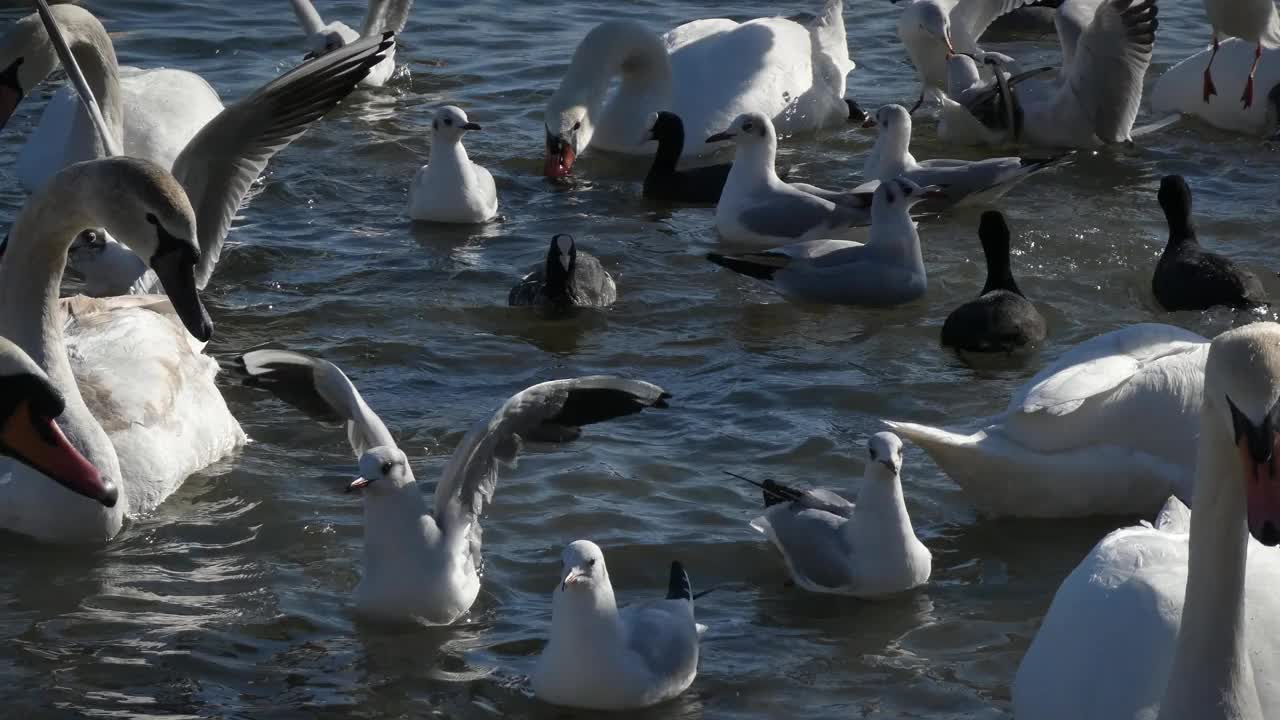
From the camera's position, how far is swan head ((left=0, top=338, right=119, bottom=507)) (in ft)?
15.1

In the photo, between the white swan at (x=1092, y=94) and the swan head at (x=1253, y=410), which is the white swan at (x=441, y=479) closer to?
the swan head at (x=1253, y=410)

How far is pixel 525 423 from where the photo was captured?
6.20 m

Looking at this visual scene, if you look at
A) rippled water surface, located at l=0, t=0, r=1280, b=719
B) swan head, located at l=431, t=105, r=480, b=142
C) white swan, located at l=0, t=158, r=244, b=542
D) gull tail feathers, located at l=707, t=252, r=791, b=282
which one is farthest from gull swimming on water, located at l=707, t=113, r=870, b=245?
white swan, located at l=0, t=158, r=244, b=542

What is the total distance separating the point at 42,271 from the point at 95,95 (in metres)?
3.15

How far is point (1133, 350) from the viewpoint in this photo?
22.3 ft

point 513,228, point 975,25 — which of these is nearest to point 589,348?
point 513,228

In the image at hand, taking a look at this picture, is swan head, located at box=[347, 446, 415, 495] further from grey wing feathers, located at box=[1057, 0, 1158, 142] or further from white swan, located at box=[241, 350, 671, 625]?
grey wing feathers, located at box=[1057, 0, 1158, 142]

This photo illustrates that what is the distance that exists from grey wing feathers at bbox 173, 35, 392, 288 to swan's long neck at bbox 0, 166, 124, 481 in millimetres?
1773

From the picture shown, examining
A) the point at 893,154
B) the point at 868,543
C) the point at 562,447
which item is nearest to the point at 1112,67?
the point at 893,154

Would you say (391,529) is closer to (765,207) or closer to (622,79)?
(765,207)

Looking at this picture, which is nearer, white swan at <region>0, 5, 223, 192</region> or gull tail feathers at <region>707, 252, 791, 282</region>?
gull tail feathers at <region>707, 252, 791, 282</region>

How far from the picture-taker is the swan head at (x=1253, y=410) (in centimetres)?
376

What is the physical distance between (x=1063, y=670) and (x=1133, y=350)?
7.71ft

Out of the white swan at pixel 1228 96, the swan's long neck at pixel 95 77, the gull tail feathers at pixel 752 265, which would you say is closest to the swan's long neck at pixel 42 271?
the swan's long neck at pixel 95 77
